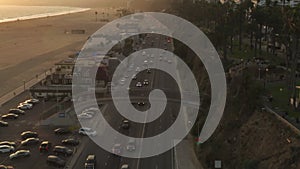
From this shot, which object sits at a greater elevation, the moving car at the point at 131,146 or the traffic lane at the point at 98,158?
the moving car at the point at 131,146

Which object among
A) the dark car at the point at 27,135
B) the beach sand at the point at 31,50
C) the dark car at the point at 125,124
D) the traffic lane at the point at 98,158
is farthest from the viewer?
the beach sand at the point at 31,50

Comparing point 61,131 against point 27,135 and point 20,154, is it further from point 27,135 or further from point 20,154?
point 20,154

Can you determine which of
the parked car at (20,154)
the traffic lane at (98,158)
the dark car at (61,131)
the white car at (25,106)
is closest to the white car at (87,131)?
the dark car at (61,131)

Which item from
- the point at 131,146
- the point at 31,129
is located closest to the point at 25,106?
the point at 31,129

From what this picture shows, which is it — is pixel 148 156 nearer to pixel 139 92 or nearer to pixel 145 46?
pixel 139 92

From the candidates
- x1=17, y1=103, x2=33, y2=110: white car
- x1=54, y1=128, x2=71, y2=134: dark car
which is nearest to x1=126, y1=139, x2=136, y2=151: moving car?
x1=54, y1=128, x2=71, y2=134: dark car

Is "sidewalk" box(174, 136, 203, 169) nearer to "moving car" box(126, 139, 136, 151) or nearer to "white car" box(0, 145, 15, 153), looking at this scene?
"moving car" box(126, 139, 136, 151)

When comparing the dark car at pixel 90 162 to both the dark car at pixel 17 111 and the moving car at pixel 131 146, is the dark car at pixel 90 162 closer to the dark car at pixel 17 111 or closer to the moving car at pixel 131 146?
the moving car at pixel 131 146
